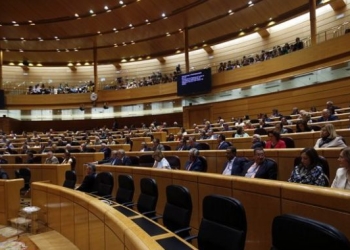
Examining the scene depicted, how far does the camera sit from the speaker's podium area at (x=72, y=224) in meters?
2.38

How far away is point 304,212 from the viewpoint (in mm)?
2174

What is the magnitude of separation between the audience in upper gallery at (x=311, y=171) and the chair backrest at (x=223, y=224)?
1305 millimetres

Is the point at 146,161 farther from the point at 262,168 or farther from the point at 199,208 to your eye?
the point at 262,168

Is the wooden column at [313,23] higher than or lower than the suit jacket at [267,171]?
higher

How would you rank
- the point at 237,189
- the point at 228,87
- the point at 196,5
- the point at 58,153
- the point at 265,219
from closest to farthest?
the point at 265,219
the point at 237,189
the point at 58,153
the point at 196,5
the point at 228,87

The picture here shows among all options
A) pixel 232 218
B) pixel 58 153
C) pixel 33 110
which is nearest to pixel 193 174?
pixel 232 218

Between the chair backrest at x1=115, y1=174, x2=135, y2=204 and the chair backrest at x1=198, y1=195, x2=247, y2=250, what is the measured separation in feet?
6.37

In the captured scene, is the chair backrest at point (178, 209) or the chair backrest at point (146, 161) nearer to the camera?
the chair backrest at point (178, 209)

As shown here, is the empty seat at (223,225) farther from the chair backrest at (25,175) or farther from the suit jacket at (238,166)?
the chair backrest at (25,175)

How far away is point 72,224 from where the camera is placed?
4.21 metres

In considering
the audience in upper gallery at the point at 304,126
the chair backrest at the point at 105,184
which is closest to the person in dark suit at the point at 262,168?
the chair backrest at the point at 105,184

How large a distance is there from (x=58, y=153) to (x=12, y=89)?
40.8 feet

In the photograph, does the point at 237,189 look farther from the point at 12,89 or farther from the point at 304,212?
the point at 12,89

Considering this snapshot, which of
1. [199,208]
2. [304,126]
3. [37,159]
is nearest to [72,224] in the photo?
[199,208]
